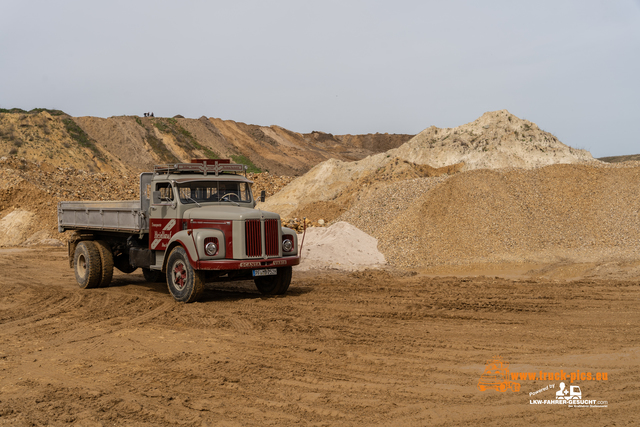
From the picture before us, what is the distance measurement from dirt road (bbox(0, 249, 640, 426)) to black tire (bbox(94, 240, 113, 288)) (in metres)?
0.60

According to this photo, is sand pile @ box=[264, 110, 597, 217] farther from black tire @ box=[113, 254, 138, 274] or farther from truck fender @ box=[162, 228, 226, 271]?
truck fender @ box=[162, 228, 226, 271]

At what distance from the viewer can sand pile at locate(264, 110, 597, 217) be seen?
32781 millimetres

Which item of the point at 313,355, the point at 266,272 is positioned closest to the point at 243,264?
the point at 266,272

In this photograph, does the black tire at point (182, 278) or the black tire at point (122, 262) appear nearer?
the black tire at point (182, 278)

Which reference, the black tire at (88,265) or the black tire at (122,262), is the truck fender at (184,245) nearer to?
the black tire at (88,265)

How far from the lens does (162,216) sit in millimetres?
11648

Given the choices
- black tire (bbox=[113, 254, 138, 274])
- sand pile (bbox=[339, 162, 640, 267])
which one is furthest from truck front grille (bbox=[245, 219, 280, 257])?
sand pile (bbox=[339, 162, 640, 267])

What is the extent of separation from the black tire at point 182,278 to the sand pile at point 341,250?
6.14 metres

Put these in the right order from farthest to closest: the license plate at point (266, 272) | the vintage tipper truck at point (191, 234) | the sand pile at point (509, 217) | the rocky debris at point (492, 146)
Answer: the rocky debris at point (492, 146)
the sand pile at point (509, 217)
the license plate at point (266, 272)
the vintage tipper truck at point (191, 234)

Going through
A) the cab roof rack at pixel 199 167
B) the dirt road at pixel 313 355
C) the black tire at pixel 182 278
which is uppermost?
the cab roof rack at pixel 199 167

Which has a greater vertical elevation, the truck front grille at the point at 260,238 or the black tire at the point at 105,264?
the truck front grille at the point at 260,238

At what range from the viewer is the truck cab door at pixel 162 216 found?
11422 millimetres

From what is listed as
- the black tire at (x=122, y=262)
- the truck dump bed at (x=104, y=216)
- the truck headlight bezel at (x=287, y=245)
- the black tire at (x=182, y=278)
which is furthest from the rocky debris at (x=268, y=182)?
the black tire at (x=182, y=278)

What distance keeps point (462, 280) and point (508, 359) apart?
7732 millimetres
